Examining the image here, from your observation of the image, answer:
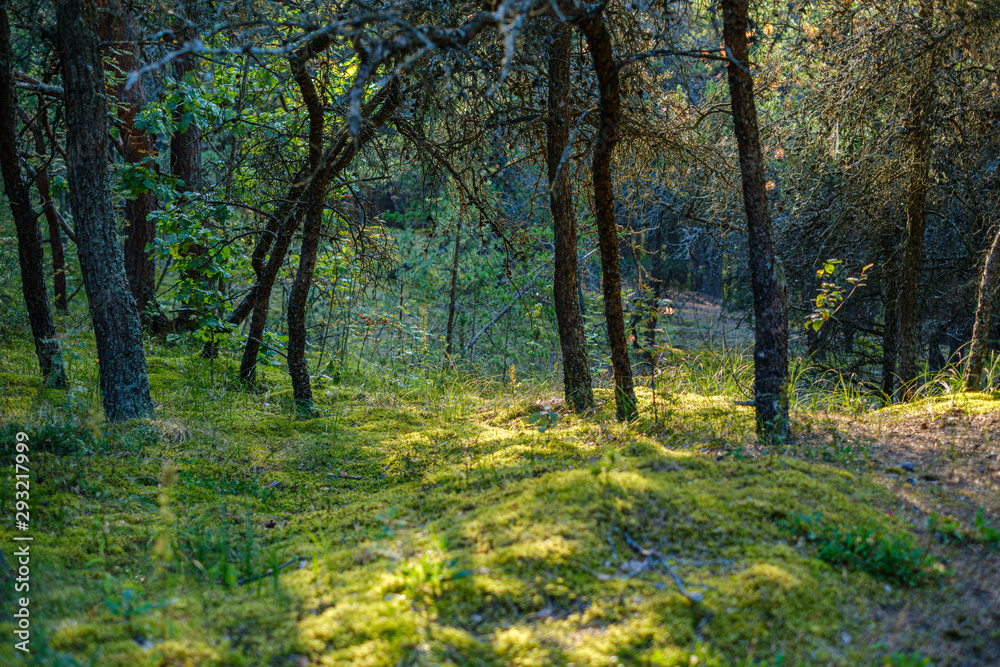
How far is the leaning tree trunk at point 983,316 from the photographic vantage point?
17.4 ft

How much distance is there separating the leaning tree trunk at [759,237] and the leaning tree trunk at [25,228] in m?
6.17

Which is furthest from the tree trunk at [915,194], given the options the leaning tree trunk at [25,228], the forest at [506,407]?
the leaning tree trunk at [25,228]

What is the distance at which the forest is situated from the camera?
8.05 ft

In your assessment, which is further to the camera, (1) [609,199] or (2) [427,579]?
(1) [609,199]

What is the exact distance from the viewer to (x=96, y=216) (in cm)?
488

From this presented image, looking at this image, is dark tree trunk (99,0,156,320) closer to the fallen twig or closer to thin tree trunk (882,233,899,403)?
the fallen twig

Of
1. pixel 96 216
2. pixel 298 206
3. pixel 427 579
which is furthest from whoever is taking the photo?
pixel 298 206

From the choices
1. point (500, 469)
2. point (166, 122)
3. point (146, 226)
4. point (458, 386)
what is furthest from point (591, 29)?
point (146, 226)

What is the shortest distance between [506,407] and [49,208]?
646 centimetres

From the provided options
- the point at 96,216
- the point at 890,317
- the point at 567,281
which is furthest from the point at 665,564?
the point at 890,317

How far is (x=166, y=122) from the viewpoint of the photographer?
6355 mm

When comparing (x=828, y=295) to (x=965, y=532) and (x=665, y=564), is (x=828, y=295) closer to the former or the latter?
(x=965, y=532)

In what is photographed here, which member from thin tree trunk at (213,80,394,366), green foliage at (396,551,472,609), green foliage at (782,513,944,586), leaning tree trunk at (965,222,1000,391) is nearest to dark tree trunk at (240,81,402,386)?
thin tree trunk at (213,80,394,366)

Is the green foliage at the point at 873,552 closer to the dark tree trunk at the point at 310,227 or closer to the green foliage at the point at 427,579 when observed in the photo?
the green foliage at the point at 427,579
